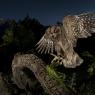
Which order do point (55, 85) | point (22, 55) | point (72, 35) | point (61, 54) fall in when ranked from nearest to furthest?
point (55, 85), point (72, 35), point (61, 54), point (22, 55)

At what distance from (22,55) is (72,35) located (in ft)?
3.21

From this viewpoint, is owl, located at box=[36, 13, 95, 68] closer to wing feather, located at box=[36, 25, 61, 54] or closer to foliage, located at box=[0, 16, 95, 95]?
wing feather, located at box=[36, 25, 61, 54]

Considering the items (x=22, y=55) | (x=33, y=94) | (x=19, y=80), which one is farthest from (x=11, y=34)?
(x=22, y=55)

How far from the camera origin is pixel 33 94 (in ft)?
23.1

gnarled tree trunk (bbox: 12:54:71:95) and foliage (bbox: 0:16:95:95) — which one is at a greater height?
gnarled tree trunk (bbox: 12:54:71:95)

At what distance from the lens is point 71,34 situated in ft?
11.0

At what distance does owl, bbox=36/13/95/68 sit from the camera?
3.30m

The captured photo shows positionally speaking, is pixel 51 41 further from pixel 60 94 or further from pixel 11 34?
pixel 11 34

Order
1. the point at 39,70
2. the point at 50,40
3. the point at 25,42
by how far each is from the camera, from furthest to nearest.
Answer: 1. the point at 25,42
2. the point at 50,40
3. the point at 39,70

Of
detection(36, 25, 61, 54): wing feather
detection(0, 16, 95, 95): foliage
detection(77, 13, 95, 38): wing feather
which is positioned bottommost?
detection(0, 16, 95, 95): foliage

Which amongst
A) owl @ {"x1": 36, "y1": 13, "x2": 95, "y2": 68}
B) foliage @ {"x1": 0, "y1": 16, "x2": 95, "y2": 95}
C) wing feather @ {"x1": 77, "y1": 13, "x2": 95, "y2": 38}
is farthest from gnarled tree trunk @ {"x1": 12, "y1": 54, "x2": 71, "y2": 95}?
foliage @ {"x1": 0, "y1": 16, "x2": 95, "y2": 95}

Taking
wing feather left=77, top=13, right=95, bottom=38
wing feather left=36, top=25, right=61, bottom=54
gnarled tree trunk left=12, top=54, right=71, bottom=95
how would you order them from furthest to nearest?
wing feather left=36, top=25, right=61, bottom=54
wing feather left=77, top=13, right=95, bottom=38
gnarled tree trunk left=12, top=54, right=71, bottom=95

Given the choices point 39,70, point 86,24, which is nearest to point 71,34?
point 86,24

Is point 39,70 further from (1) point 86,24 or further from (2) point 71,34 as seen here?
(1) point 86,24
